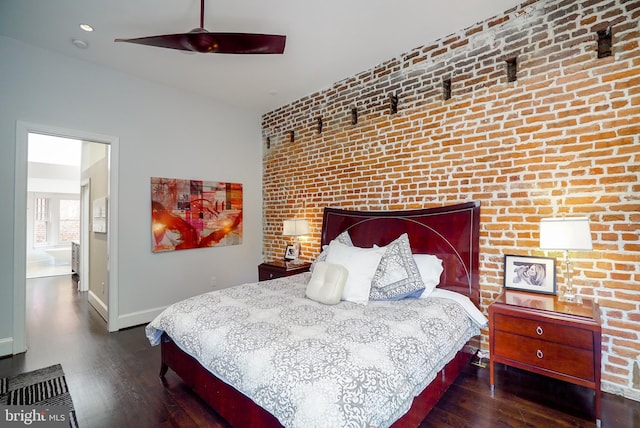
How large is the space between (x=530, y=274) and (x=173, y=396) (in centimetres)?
303

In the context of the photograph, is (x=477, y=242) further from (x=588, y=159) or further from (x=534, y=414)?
(x=534, y=414)

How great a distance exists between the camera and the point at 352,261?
266 cm

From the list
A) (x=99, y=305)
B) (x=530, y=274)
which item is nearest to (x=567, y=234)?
(x=530, y=274)

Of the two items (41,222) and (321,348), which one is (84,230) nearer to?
(321,348)

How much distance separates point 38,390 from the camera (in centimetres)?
227

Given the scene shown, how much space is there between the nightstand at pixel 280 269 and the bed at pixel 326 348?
0.77m

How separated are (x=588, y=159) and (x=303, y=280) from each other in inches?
106

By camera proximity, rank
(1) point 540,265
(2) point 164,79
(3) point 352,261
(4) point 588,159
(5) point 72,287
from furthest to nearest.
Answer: (5) point 72,287 < (2) point 164,79 < (3) point 352,261 < (1) point 540,265 < (4) point 588,159

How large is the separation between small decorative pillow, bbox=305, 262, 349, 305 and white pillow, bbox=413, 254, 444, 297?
772mm

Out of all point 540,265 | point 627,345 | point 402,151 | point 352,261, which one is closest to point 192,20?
point 402,151

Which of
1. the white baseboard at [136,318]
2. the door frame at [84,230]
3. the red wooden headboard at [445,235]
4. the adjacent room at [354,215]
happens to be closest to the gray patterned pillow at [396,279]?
the adjacent room at [354,215]

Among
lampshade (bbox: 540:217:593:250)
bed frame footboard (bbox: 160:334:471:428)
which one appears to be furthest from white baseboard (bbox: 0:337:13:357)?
lampshade (bbox: 540:217:593:250)

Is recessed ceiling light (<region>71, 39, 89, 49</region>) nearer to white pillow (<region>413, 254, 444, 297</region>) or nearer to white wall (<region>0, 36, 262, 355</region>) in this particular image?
white wall (<region>0, 36, 262, 355</region>)

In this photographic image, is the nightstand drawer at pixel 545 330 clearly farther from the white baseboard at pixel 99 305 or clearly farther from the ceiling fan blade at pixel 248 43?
the white baseboard at pixel 99 305
